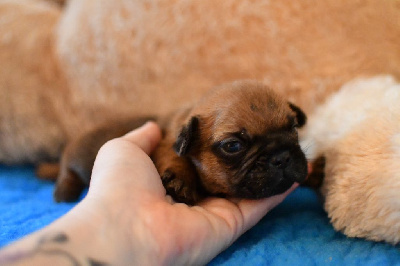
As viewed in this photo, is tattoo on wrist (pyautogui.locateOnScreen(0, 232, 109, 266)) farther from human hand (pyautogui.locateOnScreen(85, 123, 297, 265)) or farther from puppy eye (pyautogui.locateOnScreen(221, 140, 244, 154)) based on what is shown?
puppy eye (pyautogui.locateOnScreen(221, 140, 244, 154))

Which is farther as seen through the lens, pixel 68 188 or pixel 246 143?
pixel 68 188

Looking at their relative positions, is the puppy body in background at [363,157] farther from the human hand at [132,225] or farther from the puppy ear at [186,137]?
the puppy ear at [186,137]

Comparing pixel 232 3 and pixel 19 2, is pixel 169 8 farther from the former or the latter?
pixel 19 2

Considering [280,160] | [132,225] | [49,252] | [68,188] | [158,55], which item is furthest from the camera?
[158,55]

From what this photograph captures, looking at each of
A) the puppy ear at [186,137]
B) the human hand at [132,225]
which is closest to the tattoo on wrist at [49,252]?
the human hand at [132,225]

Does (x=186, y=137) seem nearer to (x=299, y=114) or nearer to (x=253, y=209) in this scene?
(x=253, y=209)

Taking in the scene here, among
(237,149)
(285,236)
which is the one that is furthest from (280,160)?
(285,236)
